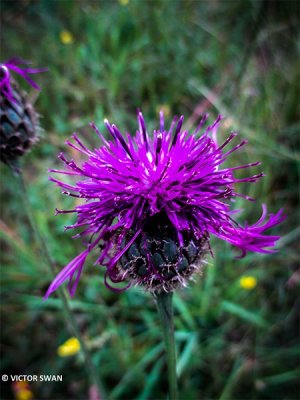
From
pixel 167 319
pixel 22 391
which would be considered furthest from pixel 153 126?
pixel 167 319

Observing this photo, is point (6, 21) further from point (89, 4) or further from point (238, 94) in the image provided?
point (238, 94)

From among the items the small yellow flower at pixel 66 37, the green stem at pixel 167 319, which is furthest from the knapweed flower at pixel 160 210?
the small yellow flower at pixel 66 37

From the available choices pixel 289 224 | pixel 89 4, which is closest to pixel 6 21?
pixel 89 4

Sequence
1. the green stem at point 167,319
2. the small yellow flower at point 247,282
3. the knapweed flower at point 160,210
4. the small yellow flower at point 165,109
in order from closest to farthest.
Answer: the knapweed flower at point 160,210 → the green stem at point 167,319 → the small yellow flower at point 247,282 → the small yellow flower at point 165,109

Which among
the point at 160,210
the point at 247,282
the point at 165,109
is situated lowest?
the point at 247,282

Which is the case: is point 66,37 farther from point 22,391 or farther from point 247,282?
point 22,391

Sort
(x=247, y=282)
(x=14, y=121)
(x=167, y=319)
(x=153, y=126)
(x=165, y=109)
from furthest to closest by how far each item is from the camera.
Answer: (x=165, y=109), (x=153, y=126), (x=247, y=282), (x=14, y=121), (x=167, y=319)

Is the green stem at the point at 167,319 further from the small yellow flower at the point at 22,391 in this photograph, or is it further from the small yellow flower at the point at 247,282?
the small yellow flower at the point at 22,391
